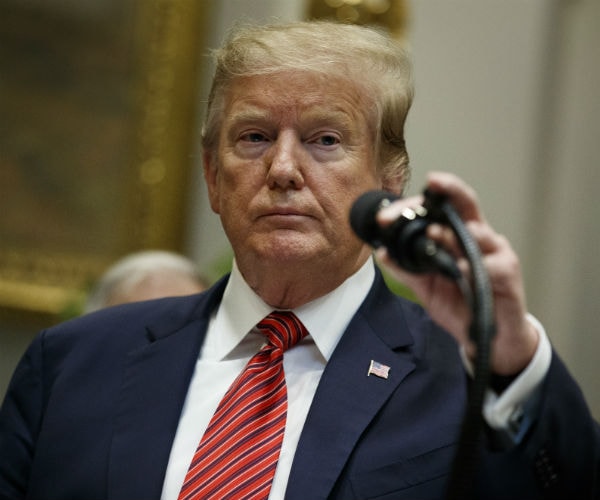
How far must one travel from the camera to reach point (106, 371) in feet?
Result: 8.41

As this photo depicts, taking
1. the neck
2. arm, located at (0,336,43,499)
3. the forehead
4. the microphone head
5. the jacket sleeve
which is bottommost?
arm, located at (0,336,43,499)

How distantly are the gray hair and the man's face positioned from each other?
3 cm

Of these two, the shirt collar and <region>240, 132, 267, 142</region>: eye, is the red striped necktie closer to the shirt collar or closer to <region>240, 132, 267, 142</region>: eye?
the shirt collar

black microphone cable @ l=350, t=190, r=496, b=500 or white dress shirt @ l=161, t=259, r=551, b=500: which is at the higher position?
black microphone cable @ l=350, t=190, r=496, b=500

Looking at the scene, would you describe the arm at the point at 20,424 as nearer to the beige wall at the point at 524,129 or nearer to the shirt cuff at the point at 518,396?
the shirt cuff at the point at 518,396

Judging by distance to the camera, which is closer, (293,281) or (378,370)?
(378,370)

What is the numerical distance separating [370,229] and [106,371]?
1.08 m

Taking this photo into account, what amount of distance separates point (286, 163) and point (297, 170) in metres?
0.03

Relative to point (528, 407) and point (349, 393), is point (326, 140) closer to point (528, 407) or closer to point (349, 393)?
point (349, 393)

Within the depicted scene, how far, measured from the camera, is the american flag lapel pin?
2.39 metres

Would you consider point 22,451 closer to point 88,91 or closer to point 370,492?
point 370,492

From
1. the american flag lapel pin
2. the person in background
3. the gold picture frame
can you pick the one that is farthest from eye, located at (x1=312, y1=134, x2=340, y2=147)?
the gold picture frame

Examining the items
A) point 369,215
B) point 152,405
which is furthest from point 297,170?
point 369,215

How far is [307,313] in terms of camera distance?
2508mm
